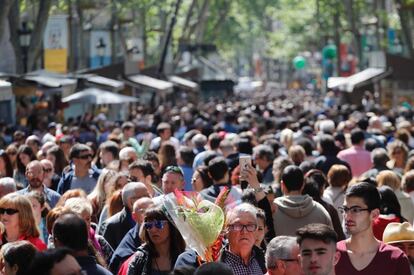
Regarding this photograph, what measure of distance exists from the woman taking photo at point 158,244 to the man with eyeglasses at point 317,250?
1687 millimetres

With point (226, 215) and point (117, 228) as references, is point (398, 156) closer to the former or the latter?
point (117, 228)

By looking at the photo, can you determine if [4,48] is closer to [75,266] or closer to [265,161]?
[265,161]

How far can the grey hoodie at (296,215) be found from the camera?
1019 cm

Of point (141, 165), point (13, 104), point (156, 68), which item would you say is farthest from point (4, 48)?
point (141, 165)

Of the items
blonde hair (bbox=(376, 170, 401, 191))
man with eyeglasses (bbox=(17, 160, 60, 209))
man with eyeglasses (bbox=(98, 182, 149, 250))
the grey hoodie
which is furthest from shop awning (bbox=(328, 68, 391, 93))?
man with eyeglasses (bbox=(98, 182, 149, 250))

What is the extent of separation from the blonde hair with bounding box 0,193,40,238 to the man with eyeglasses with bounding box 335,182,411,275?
239 centimetres

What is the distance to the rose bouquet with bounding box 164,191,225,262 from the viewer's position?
8.10m

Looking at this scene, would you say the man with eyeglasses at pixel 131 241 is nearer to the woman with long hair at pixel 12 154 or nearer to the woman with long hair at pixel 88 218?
the woman with long hair at pixel 88 218

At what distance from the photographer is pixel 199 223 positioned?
8211 millimetres

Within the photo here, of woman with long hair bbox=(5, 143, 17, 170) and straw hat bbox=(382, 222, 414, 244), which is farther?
woman with long hair bbox=(5, 143, 17, 170)

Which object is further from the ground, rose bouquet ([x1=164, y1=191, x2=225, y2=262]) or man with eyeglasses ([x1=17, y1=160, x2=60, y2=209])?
rose bouquet ([x1=164, y1=191, x2=225, y2=262])

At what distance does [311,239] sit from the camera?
6.70 metres

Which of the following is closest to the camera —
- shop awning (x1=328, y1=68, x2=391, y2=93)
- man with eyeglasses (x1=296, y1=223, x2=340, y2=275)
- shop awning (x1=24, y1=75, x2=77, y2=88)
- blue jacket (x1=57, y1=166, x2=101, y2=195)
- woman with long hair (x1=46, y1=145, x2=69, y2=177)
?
man with eyeglasses (x1=296, y1=223, x2=340, y2=275)

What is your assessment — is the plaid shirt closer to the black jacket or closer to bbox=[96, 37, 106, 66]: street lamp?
the black jacket
